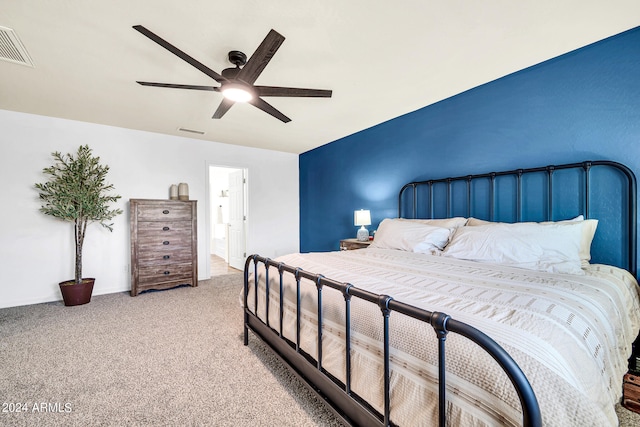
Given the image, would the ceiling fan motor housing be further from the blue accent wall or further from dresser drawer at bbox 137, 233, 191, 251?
dresser drawer at bbox 137, 233, 191, 251

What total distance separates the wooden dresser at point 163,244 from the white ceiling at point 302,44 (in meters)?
Result: 1.39

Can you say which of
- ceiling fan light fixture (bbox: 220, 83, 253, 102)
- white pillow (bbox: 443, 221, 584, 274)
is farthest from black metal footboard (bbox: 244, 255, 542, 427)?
white pillow (bbox: 443, 221, 584, 274)

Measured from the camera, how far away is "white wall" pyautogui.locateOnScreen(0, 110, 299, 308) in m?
3.31

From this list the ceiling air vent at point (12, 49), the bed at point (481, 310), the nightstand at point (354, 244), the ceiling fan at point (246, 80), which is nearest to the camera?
the bed at point (481, 310)

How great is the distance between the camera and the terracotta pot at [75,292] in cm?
323

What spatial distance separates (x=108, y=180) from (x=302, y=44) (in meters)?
3.53

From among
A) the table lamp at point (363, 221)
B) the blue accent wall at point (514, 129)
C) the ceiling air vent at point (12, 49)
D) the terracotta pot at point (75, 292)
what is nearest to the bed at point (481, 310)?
the blue accent wall at point (514, 129)

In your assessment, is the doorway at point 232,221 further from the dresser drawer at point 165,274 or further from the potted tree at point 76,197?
the potted tree at point 76,197

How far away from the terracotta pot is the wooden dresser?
1.52 ft

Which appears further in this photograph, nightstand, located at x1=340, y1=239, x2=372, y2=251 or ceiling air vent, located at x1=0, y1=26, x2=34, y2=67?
nightstand, located at x1=340, y1=239, x2=372, y2=251

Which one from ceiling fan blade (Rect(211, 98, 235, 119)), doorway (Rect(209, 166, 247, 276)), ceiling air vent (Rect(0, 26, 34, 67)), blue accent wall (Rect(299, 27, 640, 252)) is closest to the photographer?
ceiling air vent (Rect(0, 26, 34, 67))

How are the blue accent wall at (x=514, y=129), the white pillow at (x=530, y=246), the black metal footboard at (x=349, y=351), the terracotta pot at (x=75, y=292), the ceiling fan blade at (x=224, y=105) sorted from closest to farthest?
the black metal footboard at (x=349, y=351) < the white pillow at (x=530, y=246) < the blue accent wall at (x=514, y=129) < the ceiling fan blade at (x=224, y=105) < the terracotta pot at (x=75, y=292)

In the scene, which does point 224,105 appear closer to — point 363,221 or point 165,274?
point 363,221

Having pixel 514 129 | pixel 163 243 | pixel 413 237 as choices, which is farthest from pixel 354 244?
pixel 163 243
